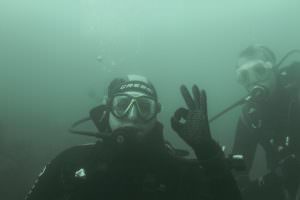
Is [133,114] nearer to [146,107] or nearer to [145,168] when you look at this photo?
[146,107]

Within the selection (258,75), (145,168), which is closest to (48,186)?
(145,168)

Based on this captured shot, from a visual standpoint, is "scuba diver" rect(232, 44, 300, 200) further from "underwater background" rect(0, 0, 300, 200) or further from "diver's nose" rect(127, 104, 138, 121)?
"underwater background" rect(0, 0, 300, 200)

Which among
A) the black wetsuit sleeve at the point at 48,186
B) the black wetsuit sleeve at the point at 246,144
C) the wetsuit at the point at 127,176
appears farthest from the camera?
the black wetsuit sleeve at the point at 246,144

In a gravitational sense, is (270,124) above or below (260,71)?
below

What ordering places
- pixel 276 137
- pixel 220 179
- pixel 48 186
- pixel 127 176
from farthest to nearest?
1. pixel 276 137
2. pixel 48 186
3. pixel 127 176
4. pixel 220 179

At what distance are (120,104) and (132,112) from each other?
7.3 inches

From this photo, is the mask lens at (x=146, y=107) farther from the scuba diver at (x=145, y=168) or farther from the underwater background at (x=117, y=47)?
the underwater background at (x=117, y=47)

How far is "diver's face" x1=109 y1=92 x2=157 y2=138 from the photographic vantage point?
11.1 ft

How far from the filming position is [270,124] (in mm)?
4840

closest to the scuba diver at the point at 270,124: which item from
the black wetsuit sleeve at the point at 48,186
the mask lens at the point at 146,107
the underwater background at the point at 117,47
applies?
the mask lens at the point at 146,107

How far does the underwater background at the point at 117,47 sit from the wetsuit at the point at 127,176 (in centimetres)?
1621

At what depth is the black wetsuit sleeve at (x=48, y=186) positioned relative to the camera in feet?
9.63

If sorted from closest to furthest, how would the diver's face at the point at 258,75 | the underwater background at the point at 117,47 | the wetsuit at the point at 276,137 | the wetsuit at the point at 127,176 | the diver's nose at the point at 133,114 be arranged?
the wetsuit at the point at 127,176, the diver's nose at the point at 133,114, the wetsuit at the point at 276,137, the diver's face at the point at 258,75, the underwater background at the point at 117,47

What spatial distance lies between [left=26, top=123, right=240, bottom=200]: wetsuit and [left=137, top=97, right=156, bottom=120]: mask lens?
0.37 meters
